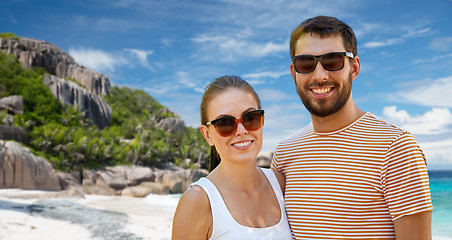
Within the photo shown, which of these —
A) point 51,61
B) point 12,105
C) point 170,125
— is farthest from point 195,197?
point 51,61

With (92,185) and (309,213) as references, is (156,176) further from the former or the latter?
(309,213)

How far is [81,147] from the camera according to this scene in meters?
28.6

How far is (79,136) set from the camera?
29578mm

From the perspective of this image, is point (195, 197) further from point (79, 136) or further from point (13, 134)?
point (79, 136)

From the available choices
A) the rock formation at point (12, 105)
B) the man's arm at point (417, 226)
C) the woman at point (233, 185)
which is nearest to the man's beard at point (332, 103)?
the woman at point (233, 185)

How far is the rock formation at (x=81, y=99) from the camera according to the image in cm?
3988

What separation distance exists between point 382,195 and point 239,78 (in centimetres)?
115

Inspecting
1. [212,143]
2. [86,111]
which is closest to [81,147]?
[86,111]

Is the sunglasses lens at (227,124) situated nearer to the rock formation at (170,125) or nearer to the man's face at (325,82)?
the man's face at (325,82)

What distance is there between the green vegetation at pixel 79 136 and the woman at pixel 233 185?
2617 centimetres

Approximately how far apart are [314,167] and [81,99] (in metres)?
43.6

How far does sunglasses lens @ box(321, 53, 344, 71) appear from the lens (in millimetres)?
2438

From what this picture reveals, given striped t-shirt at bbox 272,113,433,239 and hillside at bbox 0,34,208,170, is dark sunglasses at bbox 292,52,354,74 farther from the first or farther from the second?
hillside at bbox 0,34,208,170

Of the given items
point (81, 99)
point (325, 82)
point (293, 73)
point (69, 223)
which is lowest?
point (69, 223)
